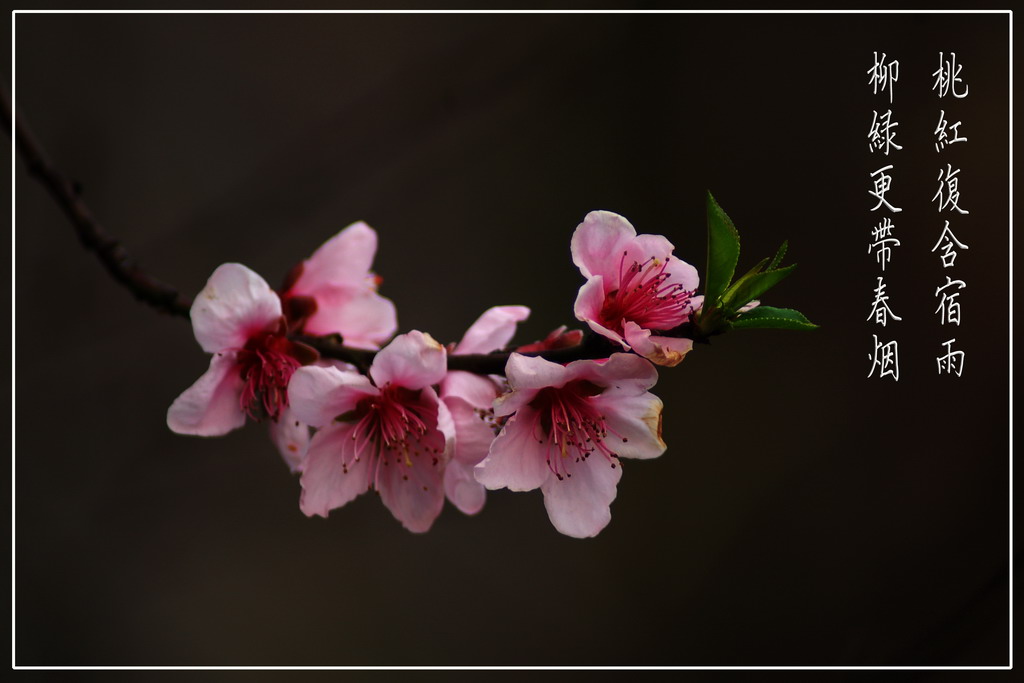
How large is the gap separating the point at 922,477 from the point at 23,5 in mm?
2748

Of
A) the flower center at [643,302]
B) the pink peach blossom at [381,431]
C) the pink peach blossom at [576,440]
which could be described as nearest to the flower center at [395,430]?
the pink peach blossom at [381,431]

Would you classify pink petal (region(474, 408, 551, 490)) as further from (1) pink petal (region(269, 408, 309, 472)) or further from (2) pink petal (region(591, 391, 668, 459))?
(1) pink petal (region(269, 408, 309, 472))

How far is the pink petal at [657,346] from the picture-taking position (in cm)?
70

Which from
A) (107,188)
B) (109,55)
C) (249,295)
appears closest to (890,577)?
(249,295)

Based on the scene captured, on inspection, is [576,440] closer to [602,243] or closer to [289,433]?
[602,243]

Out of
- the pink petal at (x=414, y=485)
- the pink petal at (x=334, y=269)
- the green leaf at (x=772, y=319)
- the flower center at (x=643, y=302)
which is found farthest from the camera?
the pink petal at (x=334, y=269)

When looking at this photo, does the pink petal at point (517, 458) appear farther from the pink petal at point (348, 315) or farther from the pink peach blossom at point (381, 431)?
the pink petal at point (348, 315)

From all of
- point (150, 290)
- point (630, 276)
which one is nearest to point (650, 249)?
point (630, 276)

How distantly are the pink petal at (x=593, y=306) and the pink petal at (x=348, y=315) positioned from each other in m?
0.38

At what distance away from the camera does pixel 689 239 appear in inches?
95.4

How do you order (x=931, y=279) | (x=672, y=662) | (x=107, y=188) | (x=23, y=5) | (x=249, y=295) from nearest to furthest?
(x=249, y=295)
(x=23, y=5)
(x=931, y=279)
(x=107, y=188)
(x=672, y=662)

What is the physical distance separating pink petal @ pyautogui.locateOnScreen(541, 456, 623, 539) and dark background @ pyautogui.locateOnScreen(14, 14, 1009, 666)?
1.52 m

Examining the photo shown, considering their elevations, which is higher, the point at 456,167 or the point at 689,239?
the point at 456,167

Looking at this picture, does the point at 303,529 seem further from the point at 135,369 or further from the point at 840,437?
the point at 840,437
